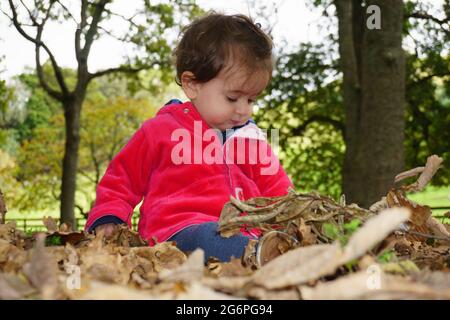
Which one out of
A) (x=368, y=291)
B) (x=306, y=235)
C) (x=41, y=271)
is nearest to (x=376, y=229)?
(x=368, y=291)

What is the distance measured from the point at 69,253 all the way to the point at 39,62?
1380 centimetres

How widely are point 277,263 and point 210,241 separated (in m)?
1.36

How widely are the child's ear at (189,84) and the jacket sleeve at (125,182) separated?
461 millimetres

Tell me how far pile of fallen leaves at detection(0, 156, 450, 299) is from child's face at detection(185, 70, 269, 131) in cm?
112

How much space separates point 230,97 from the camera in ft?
10.1

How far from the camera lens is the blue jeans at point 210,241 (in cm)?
216

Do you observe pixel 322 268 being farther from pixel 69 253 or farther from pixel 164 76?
pixel 164 76

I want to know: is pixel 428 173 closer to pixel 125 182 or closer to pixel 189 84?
pixel 125 182

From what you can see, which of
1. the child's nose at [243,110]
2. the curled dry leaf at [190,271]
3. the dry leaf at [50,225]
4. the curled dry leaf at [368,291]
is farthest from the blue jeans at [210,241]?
the curled dry leaf at [368,291]

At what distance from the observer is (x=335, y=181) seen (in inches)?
607

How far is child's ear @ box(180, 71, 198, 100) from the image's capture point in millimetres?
3320

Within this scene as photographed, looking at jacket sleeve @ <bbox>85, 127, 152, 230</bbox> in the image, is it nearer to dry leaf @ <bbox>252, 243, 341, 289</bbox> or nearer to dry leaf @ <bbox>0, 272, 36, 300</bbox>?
dry leaf @ <bbox>0, 272, 36, 300</bbox>

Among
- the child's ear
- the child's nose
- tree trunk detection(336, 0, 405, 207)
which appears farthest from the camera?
tree trunk detection(336, 0, 405, 207)

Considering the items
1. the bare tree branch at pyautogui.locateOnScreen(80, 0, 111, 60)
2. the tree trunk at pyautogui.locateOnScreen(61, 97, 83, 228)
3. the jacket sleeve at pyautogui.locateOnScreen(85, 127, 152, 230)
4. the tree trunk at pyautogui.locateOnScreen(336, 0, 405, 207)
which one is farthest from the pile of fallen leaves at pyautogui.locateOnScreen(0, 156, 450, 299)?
the bare tree branch at pyautogui.locateOnScreen(80, 0, 111, 60)
